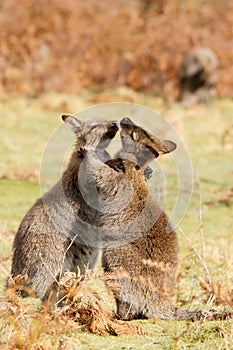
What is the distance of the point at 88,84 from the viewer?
23.0m

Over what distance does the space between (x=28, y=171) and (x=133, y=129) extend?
6.69 meters

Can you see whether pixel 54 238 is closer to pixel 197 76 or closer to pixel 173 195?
pixel 173 195

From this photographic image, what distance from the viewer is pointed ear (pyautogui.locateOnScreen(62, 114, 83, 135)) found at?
21.8 ft

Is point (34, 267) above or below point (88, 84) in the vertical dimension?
below

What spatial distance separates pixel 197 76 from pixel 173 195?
10.8m

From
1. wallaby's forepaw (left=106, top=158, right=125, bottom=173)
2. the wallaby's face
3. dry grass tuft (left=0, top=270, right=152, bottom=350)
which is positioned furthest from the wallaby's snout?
dry grass tuft (left=0, top=270, right=152, bottom=350)

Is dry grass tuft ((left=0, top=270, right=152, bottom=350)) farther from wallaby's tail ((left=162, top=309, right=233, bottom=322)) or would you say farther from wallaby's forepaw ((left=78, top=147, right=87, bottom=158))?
wallaby's forepaw ((left=78, top=147, right=87, bottom=158))

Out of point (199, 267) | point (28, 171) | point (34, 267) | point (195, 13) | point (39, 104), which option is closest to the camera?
point (34, 267)

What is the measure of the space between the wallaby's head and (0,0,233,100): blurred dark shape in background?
578 inches

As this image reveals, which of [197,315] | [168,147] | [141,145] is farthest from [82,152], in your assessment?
[197,315]

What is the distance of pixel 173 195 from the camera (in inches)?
457

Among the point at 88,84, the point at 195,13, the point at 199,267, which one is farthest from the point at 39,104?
the point at 199,267

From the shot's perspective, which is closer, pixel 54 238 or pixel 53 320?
pixel 53 320

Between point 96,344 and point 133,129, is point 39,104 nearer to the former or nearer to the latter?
point 133,129
